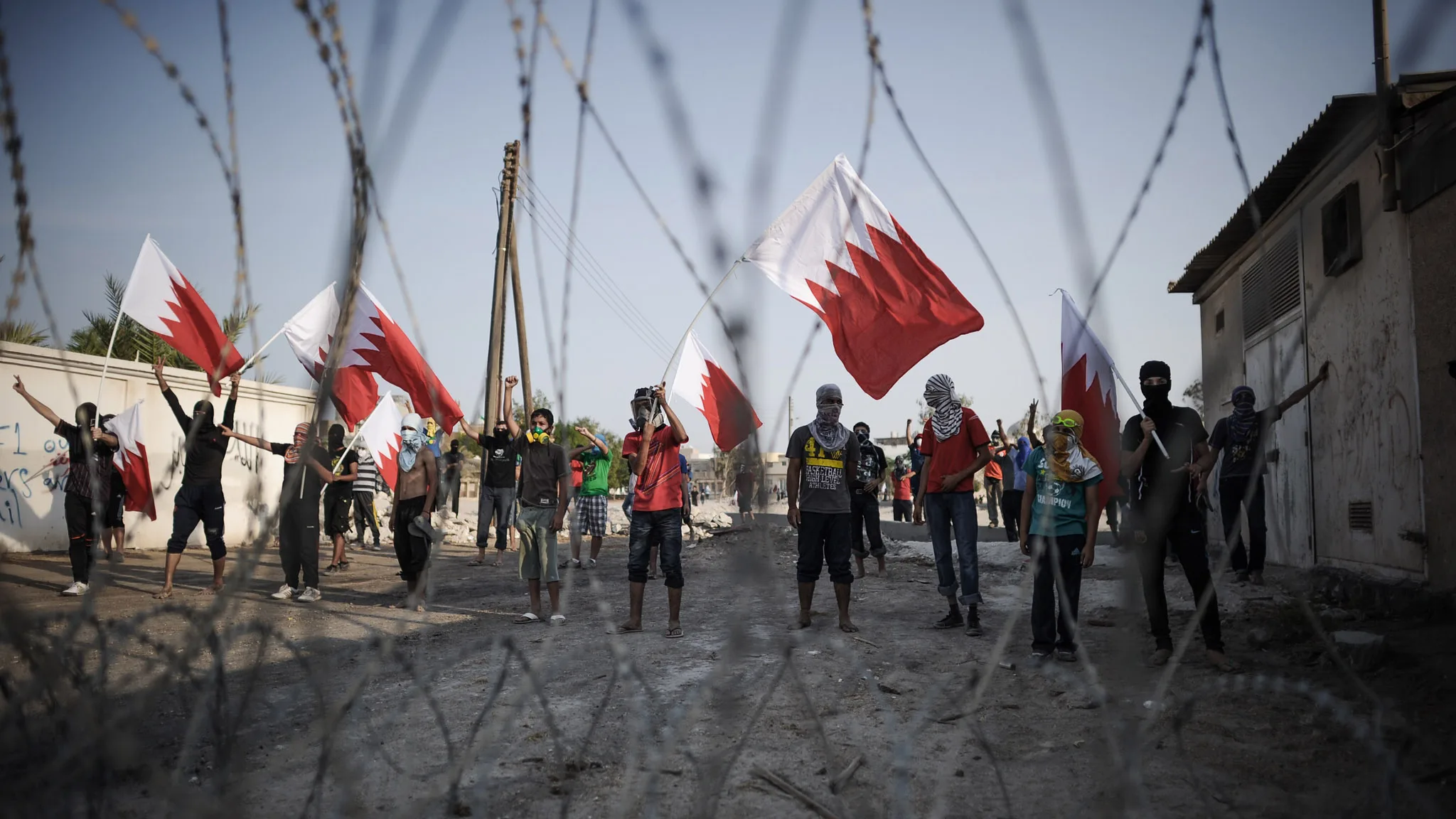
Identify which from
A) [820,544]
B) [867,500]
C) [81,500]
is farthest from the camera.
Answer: [867,500]

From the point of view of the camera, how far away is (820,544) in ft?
20.3

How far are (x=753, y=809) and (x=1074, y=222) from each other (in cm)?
210

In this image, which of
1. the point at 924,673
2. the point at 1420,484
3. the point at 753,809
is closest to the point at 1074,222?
the point at 753,809

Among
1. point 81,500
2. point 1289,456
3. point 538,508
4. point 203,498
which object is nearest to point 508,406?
point 538,508

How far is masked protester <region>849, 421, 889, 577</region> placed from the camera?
8.79 m

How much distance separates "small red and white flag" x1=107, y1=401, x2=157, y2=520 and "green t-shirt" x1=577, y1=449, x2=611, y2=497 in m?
3.87

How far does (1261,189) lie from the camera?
7734 millimetres

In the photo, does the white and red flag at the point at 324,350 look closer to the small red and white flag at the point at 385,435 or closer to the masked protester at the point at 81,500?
the small red and white flag at the point at 385,435

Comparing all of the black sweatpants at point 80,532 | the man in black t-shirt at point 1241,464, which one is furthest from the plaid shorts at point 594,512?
the man in black t-shirt at point 1241,464

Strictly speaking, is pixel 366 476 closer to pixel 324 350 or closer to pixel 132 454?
pixel 132 454

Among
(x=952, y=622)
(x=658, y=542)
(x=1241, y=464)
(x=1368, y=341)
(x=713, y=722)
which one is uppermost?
(x=1368, y=341)

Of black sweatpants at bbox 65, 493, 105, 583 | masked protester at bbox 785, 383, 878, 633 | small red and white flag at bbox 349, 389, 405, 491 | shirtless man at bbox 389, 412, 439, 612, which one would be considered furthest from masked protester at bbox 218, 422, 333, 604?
masked protester at bbox 785, 383, 878, 633

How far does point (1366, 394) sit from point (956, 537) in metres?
3.35

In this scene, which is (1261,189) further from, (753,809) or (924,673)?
(753,809)
